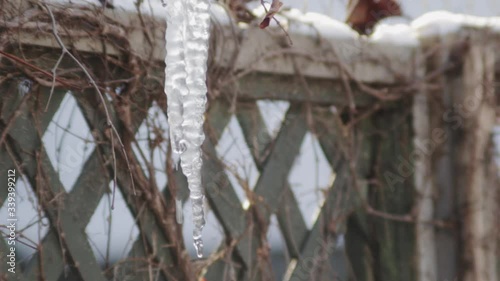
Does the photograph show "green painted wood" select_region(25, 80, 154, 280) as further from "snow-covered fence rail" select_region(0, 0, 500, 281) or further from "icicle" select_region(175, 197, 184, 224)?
"icicle" select_region(175, 197, 184, 224)

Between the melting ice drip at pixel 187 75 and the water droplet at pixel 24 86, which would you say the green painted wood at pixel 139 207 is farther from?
the melting ice drip at pixel 187 75

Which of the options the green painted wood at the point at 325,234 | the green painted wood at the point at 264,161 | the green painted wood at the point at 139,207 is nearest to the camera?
the green painted wood at the point at 139,207

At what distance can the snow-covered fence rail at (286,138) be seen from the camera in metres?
2.24

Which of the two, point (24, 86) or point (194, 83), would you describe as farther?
point (24, 86)

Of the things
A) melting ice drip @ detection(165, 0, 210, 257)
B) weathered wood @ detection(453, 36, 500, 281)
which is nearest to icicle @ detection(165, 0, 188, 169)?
melting ice drip @ detection(165, 0, 210, 257)

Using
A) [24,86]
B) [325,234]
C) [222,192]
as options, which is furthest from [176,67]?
[325,234]

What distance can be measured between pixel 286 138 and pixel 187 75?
0.96 m

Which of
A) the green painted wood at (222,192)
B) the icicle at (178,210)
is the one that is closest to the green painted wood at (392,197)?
the green painted wood at (222,192)

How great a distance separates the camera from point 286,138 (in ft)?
9.36

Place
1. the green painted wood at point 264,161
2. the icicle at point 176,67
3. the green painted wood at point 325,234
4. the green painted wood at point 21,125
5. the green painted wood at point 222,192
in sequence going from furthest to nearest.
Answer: the green painted wood at point 325,234
the green painted wood at point 264,161
the green painted wood at point 222,192
the green painted wood at point 21,125
the icicle at point 176,67

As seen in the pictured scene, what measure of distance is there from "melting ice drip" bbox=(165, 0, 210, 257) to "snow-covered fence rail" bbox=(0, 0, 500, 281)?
0.21m

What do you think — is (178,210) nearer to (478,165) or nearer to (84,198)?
(84,198)

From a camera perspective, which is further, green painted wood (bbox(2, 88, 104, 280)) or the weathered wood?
the weathered wood

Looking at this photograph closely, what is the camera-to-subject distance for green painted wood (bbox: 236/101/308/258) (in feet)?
9.00
